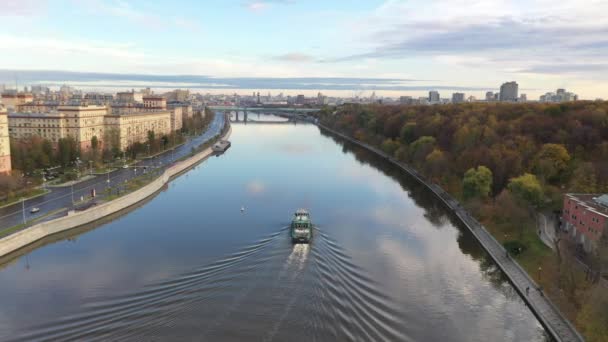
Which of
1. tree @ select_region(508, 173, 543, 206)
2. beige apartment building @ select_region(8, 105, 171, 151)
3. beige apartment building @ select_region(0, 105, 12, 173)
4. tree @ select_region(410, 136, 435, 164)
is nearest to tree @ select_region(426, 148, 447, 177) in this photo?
tree @ select_region(410, 136, 435, 164)

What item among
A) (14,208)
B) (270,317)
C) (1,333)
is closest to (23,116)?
(14,208)

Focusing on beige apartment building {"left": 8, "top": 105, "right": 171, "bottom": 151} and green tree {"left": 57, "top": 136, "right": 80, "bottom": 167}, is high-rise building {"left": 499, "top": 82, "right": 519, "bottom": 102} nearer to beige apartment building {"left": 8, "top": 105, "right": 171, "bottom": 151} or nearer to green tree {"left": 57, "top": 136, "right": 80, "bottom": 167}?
beige apartment building {"left": 8, "top": 105, "right": 171, "bottom": 151}

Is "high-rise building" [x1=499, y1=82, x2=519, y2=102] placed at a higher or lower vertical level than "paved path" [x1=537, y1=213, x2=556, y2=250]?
higher

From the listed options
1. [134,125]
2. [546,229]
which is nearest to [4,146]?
[134,125]

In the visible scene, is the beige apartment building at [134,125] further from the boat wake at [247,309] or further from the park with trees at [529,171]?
the boat wake at [247,309]

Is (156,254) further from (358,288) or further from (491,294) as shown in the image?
(491,294)
